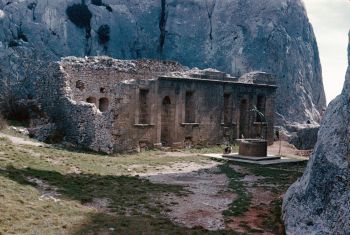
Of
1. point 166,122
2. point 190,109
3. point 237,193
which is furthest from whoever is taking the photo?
point 190,109

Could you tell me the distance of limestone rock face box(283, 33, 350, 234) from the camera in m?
9.61

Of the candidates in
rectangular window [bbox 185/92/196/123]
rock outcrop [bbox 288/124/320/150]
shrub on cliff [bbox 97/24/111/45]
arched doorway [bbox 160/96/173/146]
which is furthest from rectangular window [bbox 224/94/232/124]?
shrub on cliff [bbox 97/24/111/45]

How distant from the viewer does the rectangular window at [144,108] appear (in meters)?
26.9

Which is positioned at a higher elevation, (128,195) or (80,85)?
(80,85)

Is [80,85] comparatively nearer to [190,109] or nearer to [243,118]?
[190,109]

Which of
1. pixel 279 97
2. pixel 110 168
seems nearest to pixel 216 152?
Answer: pixel 110 168

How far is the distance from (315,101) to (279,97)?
11.5 metres

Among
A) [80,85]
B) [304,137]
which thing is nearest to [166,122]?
[80,85]

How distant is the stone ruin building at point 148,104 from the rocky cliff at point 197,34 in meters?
25.9

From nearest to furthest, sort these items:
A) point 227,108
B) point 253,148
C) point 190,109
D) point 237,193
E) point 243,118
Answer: point 237,193 < point 253,148 < point 190,109 < point 227,108 < point 243,118

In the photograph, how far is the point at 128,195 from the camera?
549 inches

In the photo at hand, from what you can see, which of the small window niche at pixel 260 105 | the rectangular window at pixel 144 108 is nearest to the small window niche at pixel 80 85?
the rectangular window at pixel 144 108

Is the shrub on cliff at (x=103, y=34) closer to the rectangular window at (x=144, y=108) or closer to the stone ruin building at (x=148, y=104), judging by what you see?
the stone ruin building at (x=148, y=104)

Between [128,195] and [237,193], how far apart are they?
12.8 ft
